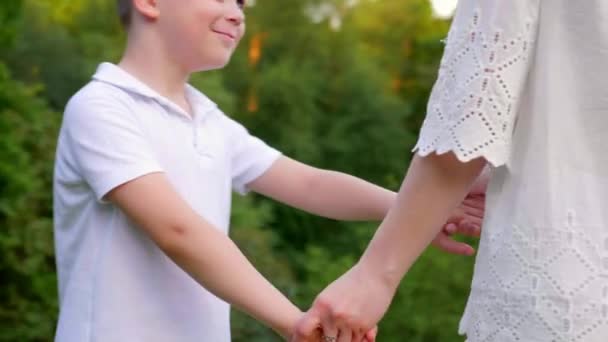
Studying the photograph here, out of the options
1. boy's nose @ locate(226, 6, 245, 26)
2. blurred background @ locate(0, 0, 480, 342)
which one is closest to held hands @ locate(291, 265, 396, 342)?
boy's nose @ locate(226, 6, 245, 26)

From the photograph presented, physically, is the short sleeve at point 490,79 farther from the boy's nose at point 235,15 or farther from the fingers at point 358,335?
the boy's nose at point 235,15

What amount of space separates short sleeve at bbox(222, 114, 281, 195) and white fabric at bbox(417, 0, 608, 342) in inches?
29.8

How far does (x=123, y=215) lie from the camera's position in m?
1.79

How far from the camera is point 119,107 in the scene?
1.80 meters

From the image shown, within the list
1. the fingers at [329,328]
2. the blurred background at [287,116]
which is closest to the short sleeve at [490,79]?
the fingers at [329,328]

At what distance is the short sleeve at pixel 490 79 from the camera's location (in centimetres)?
137

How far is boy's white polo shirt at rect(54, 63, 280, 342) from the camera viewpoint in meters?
1.77

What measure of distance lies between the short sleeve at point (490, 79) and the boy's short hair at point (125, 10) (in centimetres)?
84

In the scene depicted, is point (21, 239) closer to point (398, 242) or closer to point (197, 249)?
point (197, 249)

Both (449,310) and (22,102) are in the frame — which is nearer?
(22,102)

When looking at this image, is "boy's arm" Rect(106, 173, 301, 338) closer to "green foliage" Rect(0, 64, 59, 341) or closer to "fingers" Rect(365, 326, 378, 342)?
"fingers" Rect(365, 326, 378, 342)

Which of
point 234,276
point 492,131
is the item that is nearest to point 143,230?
point 234,276

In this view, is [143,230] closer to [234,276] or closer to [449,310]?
[234,276]

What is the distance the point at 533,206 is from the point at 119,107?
0.79m
